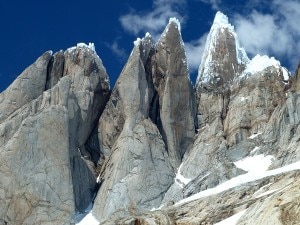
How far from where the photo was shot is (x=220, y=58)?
123062 mm

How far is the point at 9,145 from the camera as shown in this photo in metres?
96.9

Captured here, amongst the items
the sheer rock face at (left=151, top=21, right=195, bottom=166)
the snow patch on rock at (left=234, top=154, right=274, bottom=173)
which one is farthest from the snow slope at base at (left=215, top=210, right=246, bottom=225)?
the sheer rock face at (left=151, top=21, right=195, bottom=166)

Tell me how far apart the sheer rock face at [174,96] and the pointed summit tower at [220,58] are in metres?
7.42

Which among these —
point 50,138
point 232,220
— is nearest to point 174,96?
point 50,138

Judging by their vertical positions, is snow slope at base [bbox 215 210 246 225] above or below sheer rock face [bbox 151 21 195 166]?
below

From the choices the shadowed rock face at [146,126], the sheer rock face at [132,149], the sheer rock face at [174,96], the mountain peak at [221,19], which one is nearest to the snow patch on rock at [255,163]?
the shadowed rock face at [146,126]

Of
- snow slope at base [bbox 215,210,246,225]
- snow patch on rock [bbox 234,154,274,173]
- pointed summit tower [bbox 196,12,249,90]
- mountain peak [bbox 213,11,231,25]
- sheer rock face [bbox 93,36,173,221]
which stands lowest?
snow slope at base [bbox 215,210,246,225]

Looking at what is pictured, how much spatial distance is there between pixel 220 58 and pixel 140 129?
24957mm

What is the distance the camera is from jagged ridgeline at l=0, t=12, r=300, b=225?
92938 millimetres

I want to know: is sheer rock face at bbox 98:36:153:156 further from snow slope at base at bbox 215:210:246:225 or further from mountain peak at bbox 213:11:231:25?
snow slope at base at bbox 215:210:246:225

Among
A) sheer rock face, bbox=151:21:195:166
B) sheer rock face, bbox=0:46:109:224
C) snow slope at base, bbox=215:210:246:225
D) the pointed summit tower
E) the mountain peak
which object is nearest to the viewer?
snow slope at base, bbox=215:210:246:225

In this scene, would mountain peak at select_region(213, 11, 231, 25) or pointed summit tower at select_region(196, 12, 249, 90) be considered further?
mountain peak at select_region(213, 11, 231, 25)

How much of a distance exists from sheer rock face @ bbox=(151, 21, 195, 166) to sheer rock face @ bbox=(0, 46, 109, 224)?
8262mm

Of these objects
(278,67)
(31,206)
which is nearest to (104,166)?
(31,206)
